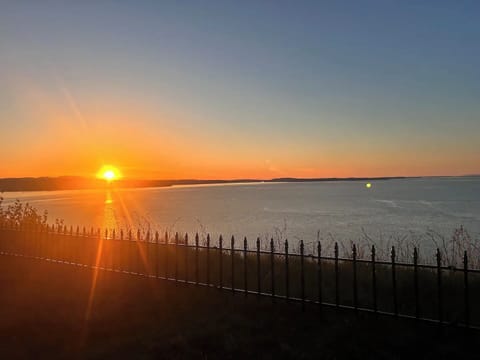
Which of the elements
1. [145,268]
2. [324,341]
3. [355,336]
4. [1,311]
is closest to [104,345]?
[1,311]

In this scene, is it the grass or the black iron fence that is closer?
the black iron fence

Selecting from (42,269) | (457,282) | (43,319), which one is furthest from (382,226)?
(43,319)

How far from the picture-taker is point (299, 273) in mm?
11797

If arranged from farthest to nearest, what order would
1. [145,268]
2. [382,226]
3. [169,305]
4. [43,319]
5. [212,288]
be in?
1. [382,226]
2. [145,268]
3. [212,288]
4. [169,305]
5. [43,319]

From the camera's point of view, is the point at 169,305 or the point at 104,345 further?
the point at 169,305

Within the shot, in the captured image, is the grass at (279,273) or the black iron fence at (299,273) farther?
the grass at (279,273)

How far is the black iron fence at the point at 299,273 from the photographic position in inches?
317

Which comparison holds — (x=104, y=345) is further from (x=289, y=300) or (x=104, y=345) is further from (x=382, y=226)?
(x=382, y=226)

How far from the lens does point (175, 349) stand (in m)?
6.90

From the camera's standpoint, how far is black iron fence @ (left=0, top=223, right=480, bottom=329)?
8062 mm

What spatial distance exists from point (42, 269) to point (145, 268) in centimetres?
295

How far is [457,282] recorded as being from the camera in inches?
400

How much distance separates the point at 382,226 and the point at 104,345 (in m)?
35.0

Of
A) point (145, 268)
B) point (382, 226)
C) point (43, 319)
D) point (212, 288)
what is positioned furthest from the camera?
point (382, 226)
